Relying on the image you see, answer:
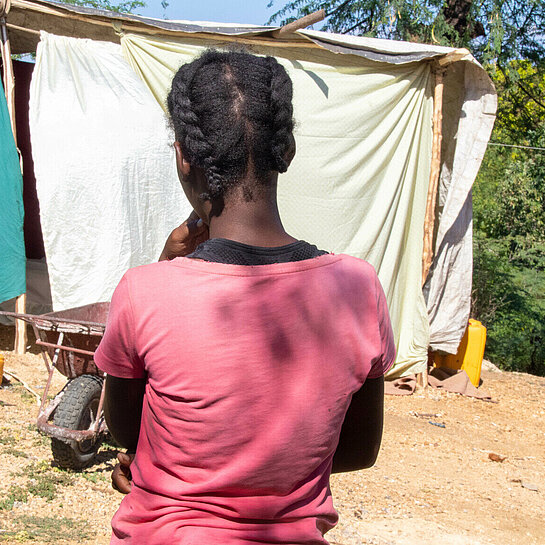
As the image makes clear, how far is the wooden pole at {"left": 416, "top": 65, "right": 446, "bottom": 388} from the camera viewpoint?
643cm

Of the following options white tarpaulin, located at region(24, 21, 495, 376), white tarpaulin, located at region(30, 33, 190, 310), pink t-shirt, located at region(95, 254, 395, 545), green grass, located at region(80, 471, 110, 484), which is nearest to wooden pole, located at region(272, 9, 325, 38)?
white tarpaulin, located at region(24, 21, 495, 376)

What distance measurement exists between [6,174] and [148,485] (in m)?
4.96

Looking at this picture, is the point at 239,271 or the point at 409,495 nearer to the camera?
the point at 239,271

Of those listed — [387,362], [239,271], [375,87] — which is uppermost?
[375,87]

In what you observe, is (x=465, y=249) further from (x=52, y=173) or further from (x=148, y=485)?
(x=148, y=485)

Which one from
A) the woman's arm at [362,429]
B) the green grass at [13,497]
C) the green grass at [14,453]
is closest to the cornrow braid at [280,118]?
the woman's arm at [362,429]

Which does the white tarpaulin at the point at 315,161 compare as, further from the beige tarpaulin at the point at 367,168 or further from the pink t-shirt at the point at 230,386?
the pink t-shirt at the point at 230,386

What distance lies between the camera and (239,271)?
109 cm

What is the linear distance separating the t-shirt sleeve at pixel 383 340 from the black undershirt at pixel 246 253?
0.46 ft

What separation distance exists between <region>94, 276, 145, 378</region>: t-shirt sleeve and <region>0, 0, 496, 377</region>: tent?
4.36 metres

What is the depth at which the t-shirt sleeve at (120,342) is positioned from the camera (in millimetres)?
1062

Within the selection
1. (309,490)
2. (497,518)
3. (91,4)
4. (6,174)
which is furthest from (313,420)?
(91,4)

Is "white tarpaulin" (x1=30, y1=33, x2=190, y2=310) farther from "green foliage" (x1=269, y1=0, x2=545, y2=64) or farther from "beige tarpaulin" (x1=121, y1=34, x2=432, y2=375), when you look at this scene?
"green foliage" (x1=269, y1=0, x2=545, y2=64)

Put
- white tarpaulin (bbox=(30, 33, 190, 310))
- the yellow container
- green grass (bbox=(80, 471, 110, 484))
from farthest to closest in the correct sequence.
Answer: the yellow container, white tarpaulin (bbox=(30, 33, 190, 310)), green grass (bbox=(80, 471, 110, 484))
